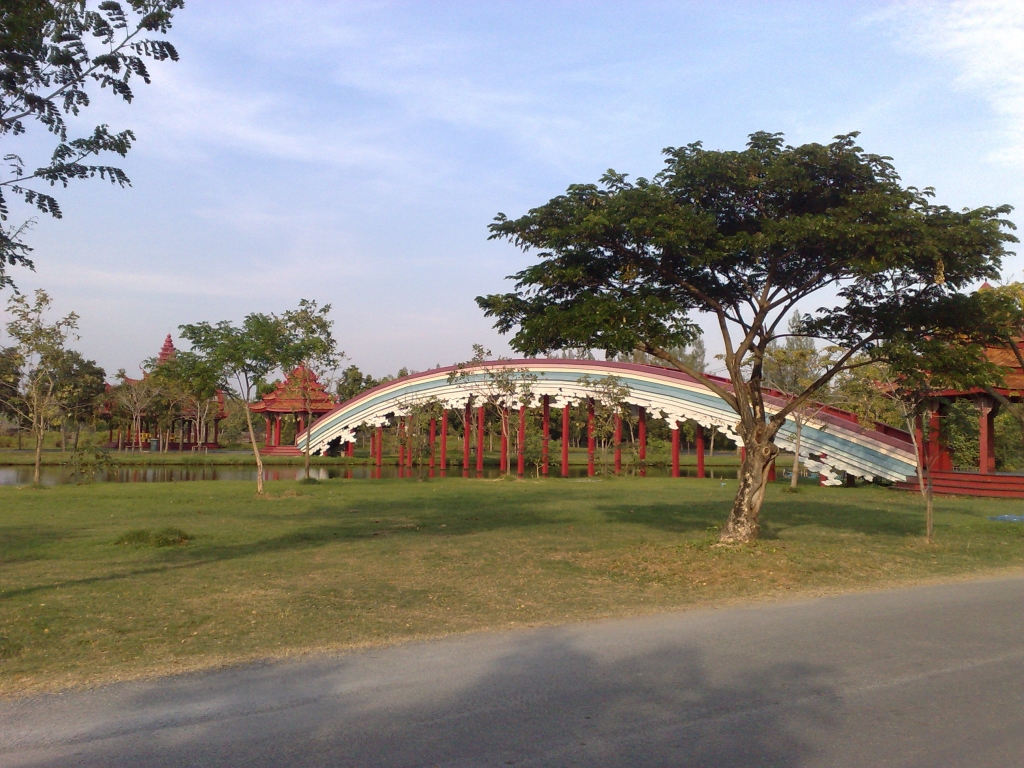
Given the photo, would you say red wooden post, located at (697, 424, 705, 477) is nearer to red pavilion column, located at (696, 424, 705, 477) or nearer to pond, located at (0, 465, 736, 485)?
red pavilion column, located at (696, 424, 705, 477)

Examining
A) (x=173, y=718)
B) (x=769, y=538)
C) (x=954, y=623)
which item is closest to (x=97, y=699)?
(x=173, y=718)

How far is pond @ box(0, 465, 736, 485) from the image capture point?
112ft

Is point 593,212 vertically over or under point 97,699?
over

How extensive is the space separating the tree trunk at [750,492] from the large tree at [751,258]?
20mm

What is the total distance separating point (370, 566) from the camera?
11.5 m

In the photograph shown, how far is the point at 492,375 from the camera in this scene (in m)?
37.0

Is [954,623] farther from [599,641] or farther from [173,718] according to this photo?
[173,718]

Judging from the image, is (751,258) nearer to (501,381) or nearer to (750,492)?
(750,492)

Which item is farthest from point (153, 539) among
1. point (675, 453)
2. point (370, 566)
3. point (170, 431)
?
point (170, 431)

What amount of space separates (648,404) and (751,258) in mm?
24249

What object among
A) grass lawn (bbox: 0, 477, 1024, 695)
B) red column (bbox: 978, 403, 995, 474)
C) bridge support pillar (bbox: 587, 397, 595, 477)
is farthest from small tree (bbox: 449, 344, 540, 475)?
red column (bbox: 978, 403, 995, 474)

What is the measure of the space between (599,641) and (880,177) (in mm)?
8452

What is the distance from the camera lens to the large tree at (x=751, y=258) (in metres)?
11.5

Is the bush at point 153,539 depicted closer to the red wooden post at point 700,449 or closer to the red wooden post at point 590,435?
the red wooden post at point 590,435
